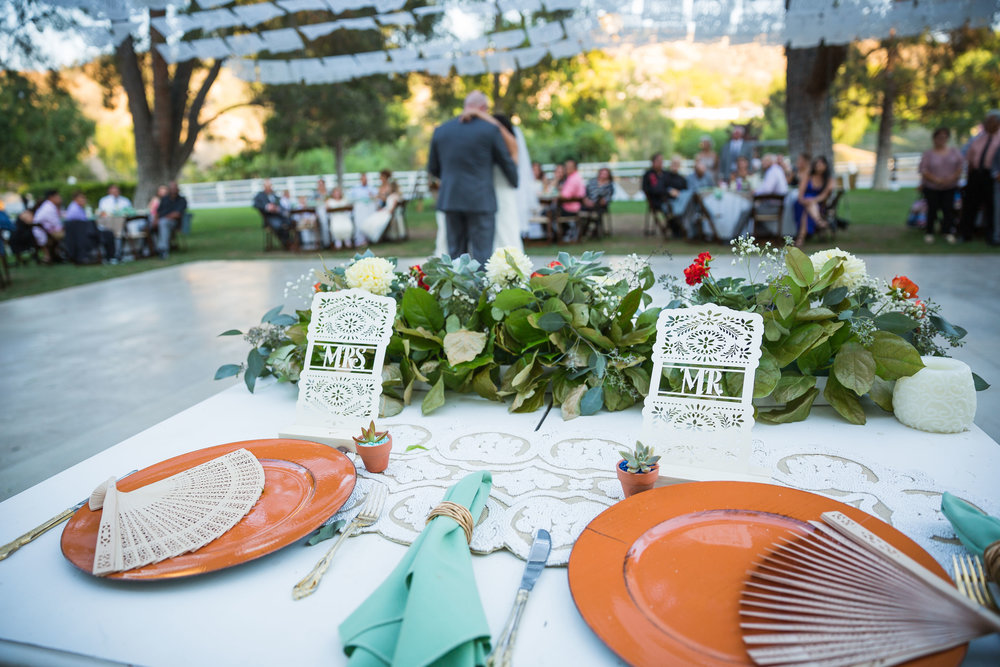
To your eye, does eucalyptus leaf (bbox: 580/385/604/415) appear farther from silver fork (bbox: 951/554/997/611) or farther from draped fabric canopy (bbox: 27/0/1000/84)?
draped fabric canopy (bbox: 27/0/1000/84)

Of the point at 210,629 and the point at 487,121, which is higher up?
the point at 487,121

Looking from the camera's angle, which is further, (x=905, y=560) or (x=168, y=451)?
(x=168, y=451)

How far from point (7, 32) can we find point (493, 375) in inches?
602

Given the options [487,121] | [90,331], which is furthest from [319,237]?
[487,121]

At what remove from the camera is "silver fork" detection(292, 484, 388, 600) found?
1.02m

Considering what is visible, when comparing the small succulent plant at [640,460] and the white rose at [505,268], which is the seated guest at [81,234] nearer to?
the white rose at [505,268]

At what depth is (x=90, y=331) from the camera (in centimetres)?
513

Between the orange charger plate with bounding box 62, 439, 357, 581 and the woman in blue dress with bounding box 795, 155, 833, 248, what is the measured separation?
798 centimetres

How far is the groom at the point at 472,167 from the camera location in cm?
473

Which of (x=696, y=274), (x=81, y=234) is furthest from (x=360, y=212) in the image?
(x=696, y=274)

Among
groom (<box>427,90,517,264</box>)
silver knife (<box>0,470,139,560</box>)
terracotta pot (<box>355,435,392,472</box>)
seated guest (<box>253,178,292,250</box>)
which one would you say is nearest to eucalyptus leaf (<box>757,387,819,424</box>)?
terracotta pot (<box>355,435,392,472</box>)

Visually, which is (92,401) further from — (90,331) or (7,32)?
(7,32)

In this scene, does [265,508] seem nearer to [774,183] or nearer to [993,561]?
[993,561]

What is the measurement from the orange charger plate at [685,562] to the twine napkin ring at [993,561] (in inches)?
4.7
